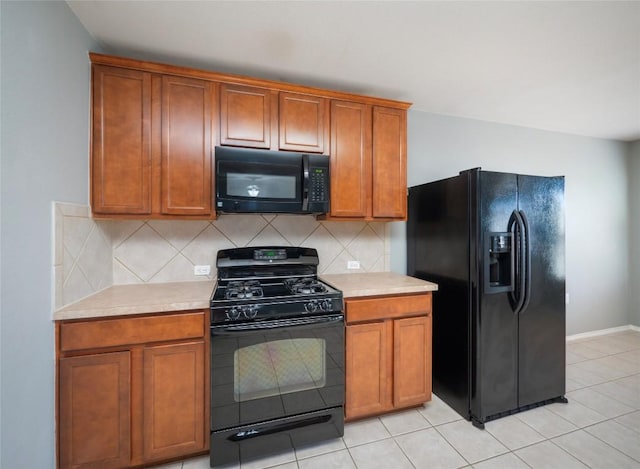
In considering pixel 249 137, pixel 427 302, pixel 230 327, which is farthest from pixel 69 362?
pixel 427 302

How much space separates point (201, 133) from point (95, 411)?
5.41 ft

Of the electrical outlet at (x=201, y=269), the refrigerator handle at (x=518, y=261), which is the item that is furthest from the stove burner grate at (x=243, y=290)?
the refrigerator handle at (x=518, y=261)

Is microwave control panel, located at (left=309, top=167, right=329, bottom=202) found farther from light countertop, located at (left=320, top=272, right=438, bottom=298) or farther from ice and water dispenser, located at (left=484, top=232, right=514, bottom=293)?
ice and water dispenser, located at (left=484, top=232, right=514, bottom=293)

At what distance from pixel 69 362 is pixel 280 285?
1172 millimetres

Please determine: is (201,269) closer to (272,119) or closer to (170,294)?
(170,294)

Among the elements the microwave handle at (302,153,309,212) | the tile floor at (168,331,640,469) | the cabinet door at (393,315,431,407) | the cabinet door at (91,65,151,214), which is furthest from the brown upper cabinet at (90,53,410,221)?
the tile floor at (168,331,640,469)

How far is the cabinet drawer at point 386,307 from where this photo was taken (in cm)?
181

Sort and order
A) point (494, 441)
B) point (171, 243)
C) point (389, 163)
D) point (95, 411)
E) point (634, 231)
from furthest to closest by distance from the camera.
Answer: point (634, 231), point (389, 163), point (171, 243), point (494, 441), point (95, 411)

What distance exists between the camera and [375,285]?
1.95m

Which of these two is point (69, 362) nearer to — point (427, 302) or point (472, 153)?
point (427, 302)

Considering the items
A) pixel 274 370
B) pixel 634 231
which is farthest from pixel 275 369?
pixel 634 231

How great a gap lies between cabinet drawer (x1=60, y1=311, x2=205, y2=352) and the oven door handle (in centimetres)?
15

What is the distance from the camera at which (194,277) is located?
6.89 ft

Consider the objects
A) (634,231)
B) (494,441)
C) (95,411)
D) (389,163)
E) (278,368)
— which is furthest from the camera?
(634,231)
